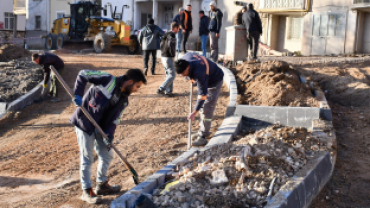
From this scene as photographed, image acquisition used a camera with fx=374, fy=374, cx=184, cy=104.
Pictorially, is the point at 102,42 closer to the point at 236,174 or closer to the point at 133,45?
the point at 133,45

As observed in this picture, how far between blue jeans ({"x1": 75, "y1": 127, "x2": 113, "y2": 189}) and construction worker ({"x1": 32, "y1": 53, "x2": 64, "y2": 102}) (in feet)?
14.0

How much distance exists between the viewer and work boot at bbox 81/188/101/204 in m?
4.15

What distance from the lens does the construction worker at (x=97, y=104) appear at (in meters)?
4.02

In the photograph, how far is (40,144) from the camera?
21.7 feet

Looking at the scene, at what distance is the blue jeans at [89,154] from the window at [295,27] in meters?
16.3

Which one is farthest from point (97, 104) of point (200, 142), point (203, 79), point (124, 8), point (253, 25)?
point (124, 8)

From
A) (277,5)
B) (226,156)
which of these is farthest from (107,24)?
(226,156)

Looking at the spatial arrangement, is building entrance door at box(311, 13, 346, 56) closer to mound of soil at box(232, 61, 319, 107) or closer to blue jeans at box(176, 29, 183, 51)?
blue jeans at box(176, 29, 183, 51)

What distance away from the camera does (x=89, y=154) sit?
4.15 metres

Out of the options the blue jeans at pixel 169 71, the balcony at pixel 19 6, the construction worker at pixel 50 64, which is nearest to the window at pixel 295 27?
the blue jeans at pixel 169 71

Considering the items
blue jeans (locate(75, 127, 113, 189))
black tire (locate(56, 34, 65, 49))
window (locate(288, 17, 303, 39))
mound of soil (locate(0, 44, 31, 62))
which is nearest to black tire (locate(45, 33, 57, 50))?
black tire (locate(56, 34, 65, 49))

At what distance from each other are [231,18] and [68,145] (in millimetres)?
16268

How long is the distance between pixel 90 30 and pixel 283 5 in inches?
386

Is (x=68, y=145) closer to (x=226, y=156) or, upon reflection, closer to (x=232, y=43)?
(x=226, y=156)
